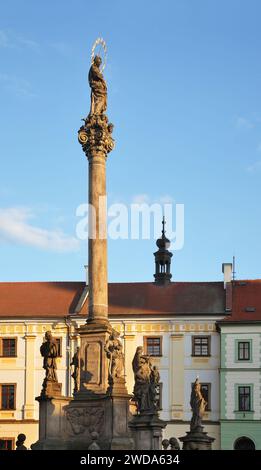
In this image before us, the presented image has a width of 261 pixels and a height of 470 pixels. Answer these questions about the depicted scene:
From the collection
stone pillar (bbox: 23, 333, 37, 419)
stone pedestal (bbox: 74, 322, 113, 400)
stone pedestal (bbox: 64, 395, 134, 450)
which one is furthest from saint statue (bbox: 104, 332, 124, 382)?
stone pillar (bbox: 23, 333, 37, 419)

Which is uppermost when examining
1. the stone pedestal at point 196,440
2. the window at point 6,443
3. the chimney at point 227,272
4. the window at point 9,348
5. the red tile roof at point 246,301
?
the chimney at point 227,272

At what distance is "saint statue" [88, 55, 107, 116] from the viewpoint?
30.8 metres

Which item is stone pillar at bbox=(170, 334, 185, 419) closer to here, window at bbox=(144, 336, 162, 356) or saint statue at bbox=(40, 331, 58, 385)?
window at bbox=(144, 336, 162, 356)

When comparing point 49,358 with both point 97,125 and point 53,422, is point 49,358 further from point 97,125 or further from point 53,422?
point 97,125

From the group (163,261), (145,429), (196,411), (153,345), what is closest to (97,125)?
(145,429)

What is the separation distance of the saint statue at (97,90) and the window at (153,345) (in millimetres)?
26410

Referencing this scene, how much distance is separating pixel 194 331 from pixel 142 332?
9.60ft

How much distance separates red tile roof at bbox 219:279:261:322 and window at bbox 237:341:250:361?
129cm

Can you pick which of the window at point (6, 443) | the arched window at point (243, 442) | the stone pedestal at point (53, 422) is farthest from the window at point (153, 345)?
the stone pedestal at point (53, 422)

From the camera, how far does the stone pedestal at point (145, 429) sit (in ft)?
91.7

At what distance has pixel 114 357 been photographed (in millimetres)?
27750

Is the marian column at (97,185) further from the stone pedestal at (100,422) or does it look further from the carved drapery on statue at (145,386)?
the stone pedestal at (100,422)
